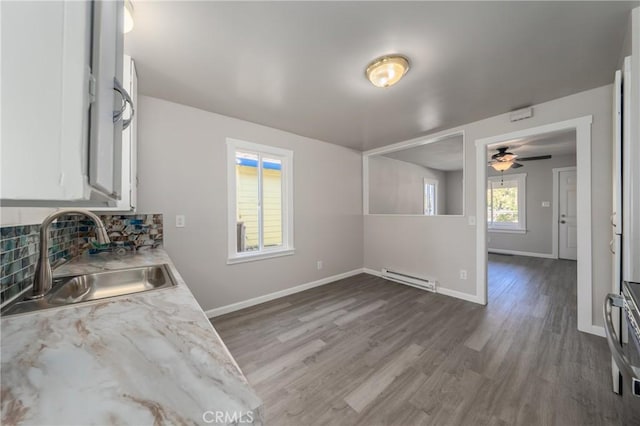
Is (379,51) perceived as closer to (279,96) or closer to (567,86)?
(279,96)

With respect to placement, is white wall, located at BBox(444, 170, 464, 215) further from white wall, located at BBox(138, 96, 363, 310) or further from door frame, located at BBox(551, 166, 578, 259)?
white wall, located at BBox(138, 96, 363, 310)

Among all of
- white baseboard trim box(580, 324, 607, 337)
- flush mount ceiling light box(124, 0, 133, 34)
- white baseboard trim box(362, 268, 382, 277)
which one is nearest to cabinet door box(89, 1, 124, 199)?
flush mount ceiling light box(124, 0, 133, 34)

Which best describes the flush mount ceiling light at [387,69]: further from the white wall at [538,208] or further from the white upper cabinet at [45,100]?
the white wall at [538,208]

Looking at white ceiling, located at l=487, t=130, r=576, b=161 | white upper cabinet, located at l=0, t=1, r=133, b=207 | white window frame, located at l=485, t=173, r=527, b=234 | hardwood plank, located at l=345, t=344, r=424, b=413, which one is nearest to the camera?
white upper cabinet, located at l=0, t=1, r=133, b=207

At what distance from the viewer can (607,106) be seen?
220cm

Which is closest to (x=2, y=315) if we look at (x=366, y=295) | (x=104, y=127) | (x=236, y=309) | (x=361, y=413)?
(x=104, y=127)

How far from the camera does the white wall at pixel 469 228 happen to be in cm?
222

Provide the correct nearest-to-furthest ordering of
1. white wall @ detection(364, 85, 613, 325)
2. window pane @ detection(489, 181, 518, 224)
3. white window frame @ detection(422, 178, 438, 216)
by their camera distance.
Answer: white wall @ detection(364, 85, 613, 325) → window pane @ detection(489, 181, 518, 224) → white window frame @ detection(422, 178, 438, 216)

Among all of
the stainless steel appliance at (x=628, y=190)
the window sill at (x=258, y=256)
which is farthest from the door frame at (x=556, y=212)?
the window sill at (x=258, y=256)

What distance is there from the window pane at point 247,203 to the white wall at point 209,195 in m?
0.29

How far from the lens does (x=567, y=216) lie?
211 inches

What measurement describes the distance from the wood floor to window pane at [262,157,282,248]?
0.89 meters

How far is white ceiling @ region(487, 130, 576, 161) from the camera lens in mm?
3997

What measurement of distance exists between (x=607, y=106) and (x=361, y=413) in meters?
3.32
